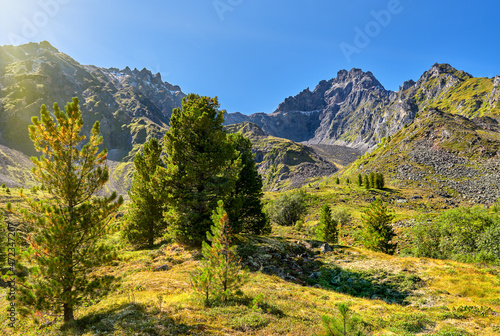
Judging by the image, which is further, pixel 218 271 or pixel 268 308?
pixel 218 271

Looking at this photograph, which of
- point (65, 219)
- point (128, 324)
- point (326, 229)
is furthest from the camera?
point (326, 229)

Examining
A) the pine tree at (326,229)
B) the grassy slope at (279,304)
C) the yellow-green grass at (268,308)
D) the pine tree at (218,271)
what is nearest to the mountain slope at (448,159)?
the pine tree at (326,229)

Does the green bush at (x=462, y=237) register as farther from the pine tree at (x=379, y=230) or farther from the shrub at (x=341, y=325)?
the shrub at (x=341, y=325)

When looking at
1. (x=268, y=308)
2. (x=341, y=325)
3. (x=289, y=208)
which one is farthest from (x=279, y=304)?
(x=289, y=208)

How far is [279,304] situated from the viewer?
42.7ft

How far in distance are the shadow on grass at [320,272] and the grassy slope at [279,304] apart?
0.76ft

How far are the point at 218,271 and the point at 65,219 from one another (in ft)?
25.9

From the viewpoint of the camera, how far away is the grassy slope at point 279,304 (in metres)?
9.86

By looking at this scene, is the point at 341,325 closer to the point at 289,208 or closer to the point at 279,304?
the point at 279,304

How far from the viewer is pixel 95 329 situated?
30.1ft

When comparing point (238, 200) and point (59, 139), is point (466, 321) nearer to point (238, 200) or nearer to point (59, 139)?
point (238, 200)

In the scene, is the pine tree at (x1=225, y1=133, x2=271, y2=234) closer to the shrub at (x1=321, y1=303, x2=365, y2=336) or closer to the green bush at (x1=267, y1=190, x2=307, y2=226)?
the shrub at (x1=321, y1=303, x2=365, y2=336)

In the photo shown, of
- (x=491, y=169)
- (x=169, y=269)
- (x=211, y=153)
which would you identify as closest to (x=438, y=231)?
(x=211, y=153)

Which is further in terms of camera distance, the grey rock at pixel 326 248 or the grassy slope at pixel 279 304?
the grey rock at pixel 326 248
